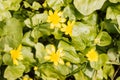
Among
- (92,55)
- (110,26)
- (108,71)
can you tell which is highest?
(110,26)

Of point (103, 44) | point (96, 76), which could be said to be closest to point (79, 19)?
point (103, 44)

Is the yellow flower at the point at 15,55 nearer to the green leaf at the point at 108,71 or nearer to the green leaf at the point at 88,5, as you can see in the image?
the green leaf at the point at 88,5

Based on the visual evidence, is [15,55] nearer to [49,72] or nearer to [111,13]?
[49,72]

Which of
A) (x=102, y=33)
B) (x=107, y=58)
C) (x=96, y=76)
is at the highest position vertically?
(x=102, y=33)

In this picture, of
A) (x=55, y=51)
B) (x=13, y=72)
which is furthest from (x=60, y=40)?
(x=13, y=72)

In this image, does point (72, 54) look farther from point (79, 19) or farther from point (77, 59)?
point (79, 19)

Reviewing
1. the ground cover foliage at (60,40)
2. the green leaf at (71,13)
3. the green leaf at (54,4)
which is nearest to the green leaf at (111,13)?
the ground cover foliage at (60,40)
